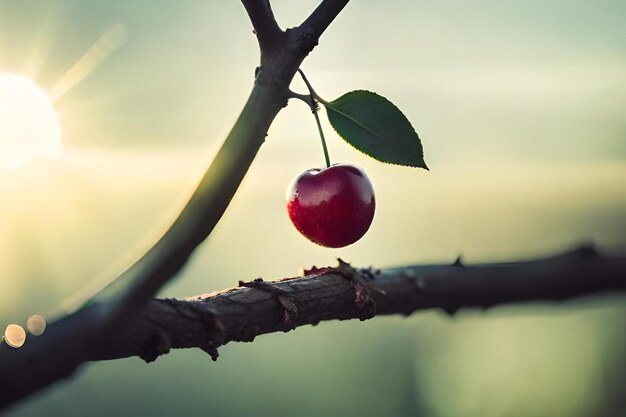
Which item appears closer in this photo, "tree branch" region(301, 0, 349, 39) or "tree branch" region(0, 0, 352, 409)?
"tree branch" region(0, 0, 352, 409)

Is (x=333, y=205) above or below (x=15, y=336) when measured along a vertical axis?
above

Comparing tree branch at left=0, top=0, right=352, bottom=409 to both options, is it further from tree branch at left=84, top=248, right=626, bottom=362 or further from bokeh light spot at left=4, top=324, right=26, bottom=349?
tree branch at left=84, top=248, right=626, bottom=362

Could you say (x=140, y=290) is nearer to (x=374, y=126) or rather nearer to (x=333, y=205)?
(x=374, y=126)

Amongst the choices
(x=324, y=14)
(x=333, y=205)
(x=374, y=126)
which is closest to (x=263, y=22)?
(x=324, y=14)

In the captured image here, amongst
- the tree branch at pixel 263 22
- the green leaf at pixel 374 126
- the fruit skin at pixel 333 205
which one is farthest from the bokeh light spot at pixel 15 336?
the fruit skin at pixel 333 205

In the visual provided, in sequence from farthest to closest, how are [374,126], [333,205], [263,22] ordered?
1. [333,205]
2. [374,126]
3. [263,22]

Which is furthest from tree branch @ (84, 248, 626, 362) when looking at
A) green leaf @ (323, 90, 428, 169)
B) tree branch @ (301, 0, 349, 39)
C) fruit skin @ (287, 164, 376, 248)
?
tree branch @ (301, 0, 349, 39)

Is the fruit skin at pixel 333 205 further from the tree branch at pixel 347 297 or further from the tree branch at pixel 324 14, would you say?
the tree branch at pixel 324 14
